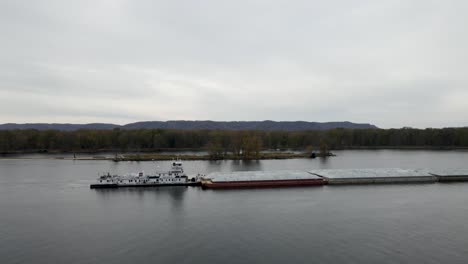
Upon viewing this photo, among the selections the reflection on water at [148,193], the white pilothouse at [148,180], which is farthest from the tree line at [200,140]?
the reflection on water at [148,193]

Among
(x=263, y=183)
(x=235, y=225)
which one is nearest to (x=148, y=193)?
(x=263, y=183)

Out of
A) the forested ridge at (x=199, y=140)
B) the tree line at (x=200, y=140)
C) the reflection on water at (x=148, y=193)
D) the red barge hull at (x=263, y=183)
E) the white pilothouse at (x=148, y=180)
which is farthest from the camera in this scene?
the forested ridge at (x=199, y=140)

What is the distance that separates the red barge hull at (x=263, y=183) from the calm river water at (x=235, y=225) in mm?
1898

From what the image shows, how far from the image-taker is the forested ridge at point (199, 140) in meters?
102

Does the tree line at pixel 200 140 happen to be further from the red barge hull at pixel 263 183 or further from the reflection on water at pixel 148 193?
the reflection on water at pixel 148 193

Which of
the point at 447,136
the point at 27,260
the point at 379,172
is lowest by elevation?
the point at 27,260

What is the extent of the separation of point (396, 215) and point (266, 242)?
12.9 meters

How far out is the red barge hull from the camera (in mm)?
38438

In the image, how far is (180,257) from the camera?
57.8 ft

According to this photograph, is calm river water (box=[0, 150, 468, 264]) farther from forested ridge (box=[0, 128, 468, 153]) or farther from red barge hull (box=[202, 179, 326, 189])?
forested ridge (box=[0, 128, 468, 153])

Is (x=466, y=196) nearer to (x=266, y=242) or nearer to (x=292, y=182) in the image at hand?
(x=292, y=182)

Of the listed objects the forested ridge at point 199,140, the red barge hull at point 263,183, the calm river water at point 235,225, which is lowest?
the calm river water at point 235,225

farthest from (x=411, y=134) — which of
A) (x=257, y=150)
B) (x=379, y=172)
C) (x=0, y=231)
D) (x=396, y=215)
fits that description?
(x=0, y=231)

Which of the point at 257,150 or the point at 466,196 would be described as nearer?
the point at 466,196
